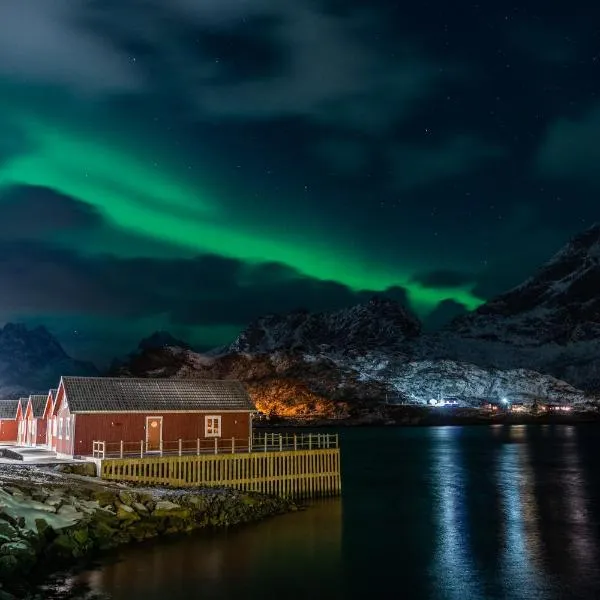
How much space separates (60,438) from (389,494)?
30.2 m

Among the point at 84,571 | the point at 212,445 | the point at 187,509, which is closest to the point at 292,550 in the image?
the point at 187,509

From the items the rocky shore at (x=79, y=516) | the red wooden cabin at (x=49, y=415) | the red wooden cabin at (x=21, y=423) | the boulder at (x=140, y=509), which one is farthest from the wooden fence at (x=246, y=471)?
the red wooden cabin at (x=21, y=423)

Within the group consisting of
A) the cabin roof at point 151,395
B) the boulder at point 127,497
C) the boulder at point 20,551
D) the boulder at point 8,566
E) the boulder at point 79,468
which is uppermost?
the cabin roof at point 151,395

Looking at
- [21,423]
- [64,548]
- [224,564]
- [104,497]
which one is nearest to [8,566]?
[64,548]

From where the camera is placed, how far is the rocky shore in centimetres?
2972

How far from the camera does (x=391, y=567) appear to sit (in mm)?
34812

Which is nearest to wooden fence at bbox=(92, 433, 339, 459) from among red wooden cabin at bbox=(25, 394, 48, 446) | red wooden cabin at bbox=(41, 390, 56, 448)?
red wooden cabin at bbox=(41, 390, 56, 448)

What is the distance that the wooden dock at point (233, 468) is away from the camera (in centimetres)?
4481

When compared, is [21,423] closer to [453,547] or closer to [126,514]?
[126,514]

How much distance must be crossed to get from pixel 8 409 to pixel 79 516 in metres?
47.2

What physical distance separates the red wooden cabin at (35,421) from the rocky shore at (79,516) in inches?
801

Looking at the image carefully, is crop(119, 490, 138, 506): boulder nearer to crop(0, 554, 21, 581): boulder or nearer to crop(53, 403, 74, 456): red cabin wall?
crop(0, 554, 21, 581): boulder

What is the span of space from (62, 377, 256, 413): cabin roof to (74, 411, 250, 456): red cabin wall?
542 millimetres

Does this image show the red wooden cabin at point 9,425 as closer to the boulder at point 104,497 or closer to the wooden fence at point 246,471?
the wooden fence at point 246,471
